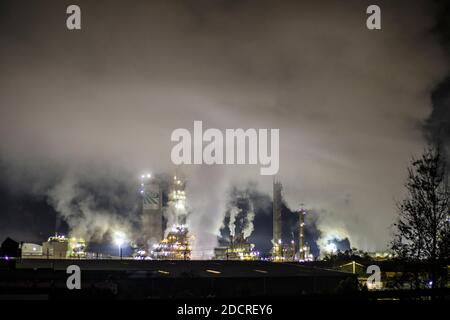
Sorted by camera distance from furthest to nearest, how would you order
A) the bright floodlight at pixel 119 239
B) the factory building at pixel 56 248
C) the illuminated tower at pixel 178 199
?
the bright floodlight at pixel 119 239 < the illuminated tower at pixel 178 199 < the factory building at pixel 56 248

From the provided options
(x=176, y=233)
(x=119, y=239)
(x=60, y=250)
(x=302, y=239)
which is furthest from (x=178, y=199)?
(x=302, y=239)

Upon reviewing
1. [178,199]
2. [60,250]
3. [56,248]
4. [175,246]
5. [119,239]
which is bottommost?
[60,250]

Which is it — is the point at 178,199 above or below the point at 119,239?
above

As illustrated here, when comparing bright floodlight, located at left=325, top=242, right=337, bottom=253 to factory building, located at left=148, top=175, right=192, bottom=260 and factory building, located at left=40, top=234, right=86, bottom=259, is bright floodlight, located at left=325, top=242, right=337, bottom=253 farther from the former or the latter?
factory building, located at left=40, top=234, right=86, bottom=259

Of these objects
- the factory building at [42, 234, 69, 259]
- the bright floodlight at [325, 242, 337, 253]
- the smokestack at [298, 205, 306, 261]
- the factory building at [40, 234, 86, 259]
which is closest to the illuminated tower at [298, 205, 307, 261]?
the smokestack at [298, 205, 306, 261]

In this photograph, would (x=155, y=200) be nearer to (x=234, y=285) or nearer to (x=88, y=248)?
(x=88, y=248)

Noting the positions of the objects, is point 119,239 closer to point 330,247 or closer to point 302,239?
point 302,239

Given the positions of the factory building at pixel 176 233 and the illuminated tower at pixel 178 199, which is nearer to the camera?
the factory building at pixel 176 233

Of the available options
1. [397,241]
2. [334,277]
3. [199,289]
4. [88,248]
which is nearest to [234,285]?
[199,289]

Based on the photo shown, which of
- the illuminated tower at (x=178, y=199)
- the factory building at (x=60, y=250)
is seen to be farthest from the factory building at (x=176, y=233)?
the factory building at (x=60, y=250)

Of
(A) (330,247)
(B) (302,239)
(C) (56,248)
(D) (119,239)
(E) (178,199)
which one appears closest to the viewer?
(C) (56,248)

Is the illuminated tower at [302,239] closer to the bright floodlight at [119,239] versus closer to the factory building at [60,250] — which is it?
the bright floodlight at [119,239]
